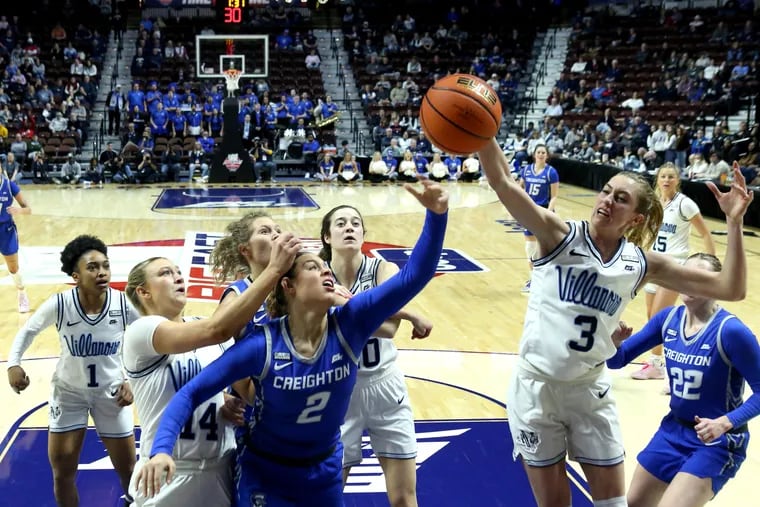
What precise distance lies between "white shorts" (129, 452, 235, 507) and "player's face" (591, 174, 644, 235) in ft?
6.03

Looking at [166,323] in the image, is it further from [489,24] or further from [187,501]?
[489,24]

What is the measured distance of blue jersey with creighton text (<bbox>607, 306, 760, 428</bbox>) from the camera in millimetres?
3643

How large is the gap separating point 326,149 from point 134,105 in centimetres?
611

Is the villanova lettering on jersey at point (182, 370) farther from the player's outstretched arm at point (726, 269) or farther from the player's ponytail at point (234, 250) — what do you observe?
the player's outstretched arm at point (726, 269)

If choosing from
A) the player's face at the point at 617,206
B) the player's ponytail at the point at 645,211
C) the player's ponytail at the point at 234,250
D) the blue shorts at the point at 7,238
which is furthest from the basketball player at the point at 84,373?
the blue shorts at the point at 7,238

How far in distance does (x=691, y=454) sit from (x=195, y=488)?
2068mm

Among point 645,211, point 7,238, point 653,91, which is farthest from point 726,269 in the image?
point 653,91

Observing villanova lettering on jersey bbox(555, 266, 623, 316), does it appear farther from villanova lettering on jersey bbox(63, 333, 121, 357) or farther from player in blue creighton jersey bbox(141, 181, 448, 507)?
villanova lettering on jersey bbox(63, 333, 121, 357)

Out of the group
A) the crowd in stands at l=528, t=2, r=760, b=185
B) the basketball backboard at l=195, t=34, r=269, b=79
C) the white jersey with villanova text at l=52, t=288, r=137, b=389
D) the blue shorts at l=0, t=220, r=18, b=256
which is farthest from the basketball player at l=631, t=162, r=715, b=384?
the basketball backboard at l=195, t=34, r=269, b=79

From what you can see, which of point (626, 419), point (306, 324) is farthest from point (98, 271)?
point (626, 419)

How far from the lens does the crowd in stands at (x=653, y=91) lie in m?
21.7

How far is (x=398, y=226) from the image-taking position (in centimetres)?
1545

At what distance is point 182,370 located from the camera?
340cm

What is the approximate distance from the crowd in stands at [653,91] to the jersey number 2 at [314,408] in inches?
669
